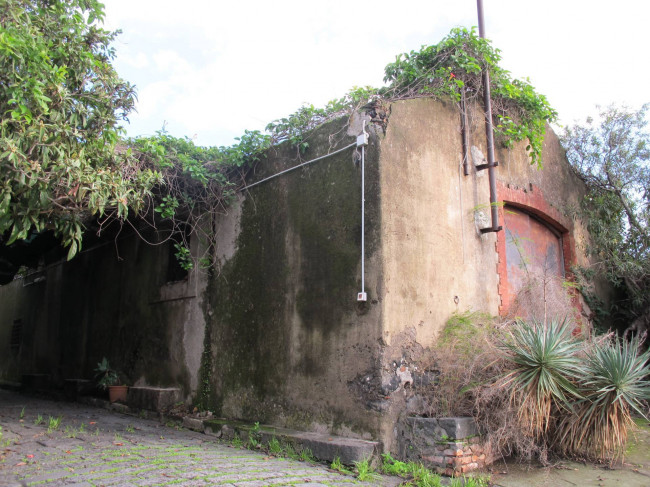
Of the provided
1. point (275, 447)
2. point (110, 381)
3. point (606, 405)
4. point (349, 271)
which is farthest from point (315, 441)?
point (110, 381)

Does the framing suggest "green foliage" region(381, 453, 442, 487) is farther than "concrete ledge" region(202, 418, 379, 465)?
No

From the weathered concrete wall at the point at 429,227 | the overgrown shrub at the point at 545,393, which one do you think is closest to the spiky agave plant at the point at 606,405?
the overgrown shrub at the point at 545,393

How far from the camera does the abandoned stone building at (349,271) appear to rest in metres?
5.76

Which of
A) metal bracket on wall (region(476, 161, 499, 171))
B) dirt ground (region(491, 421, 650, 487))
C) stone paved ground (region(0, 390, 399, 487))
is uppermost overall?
metal bracket on wall (region(476, 161, 499, 171))

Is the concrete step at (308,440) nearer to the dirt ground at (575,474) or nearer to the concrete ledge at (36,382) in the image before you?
the dirt ground at (575,474)

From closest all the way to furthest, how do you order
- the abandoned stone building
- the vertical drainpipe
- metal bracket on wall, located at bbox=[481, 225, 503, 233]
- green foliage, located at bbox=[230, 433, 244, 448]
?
the abandoned stone building < green foliage, located at bbox=[230, 433, 244, 448] < metal bracket on wall, located at bbox=[481, 225, 503, 233] < the vertical drainpipe

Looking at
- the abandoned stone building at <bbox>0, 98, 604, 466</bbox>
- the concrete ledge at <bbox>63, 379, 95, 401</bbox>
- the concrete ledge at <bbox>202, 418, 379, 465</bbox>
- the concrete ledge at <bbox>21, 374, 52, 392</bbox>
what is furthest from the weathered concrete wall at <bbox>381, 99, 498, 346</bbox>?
the concrete ledge at <bbox>21, 374, 52, 392</bbox>

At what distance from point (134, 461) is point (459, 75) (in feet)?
20.1

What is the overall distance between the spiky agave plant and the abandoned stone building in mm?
1639

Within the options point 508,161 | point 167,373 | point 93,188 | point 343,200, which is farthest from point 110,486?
point 508,161

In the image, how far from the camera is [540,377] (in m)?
5.07

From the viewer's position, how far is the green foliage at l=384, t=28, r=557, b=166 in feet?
22.9

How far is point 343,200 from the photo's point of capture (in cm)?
624

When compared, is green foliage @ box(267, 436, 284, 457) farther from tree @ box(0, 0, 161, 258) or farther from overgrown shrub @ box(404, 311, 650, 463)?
tree @ box(0, 0, 161, 258)
